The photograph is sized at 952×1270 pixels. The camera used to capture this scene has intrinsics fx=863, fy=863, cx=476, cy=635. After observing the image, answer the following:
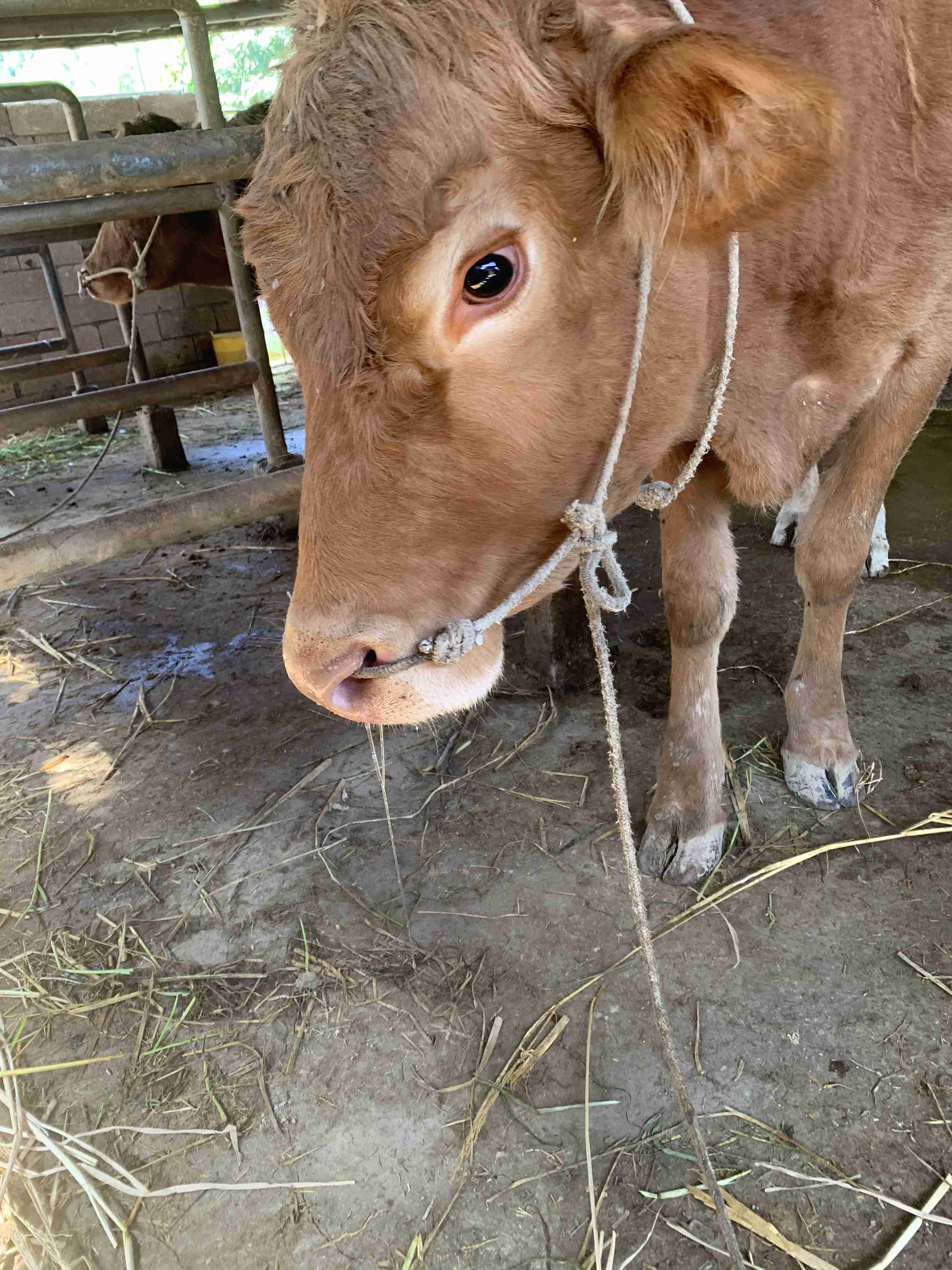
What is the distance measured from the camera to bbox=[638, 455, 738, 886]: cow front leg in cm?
207

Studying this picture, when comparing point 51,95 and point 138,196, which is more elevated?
point 51,95

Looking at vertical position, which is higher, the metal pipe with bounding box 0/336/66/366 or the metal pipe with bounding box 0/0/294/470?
the metal pipe with bounding box 0/0/294/470

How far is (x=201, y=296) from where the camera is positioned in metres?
8.73

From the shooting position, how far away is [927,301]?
1.85 m

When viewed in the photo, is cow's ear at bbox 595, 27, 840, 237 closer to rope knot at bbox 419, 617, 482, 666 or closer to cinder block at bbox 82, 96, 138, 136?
rope knot at bbox 419, 617, 482, 666

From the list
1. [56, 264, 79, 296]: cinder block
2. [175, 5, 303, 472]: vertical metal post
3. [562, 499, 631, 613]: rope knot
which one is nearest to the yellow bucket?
[56, 264, 79, 296]: cinder block

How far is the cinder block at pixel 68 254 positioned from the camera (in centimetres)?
802

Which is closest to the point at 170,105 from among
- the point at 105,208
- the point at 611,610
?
the point at 105,208

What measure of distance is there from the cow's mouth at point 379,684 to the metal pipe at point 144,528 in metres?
1.26

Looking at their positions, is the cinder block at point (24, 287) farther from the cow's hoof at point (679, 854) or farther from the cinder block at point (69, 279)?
the cow's hoof at point (679, 854)

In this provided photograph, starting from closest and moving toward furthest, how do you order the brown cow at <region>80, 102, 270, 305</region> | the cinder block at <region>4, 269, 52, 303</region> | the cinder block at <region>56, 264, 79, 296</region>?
the brown cow at <region>80, 102, 270, 305</region> → the cinder block at <region>4, 269, 52, 303</region> → the cinder block at <region>56, 264, 79, 296</region>

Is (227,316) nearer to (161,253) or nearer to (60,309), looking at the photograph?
(60,309)

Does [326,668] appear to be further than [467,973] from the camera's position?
No

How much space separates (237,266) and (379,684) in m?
3.25
